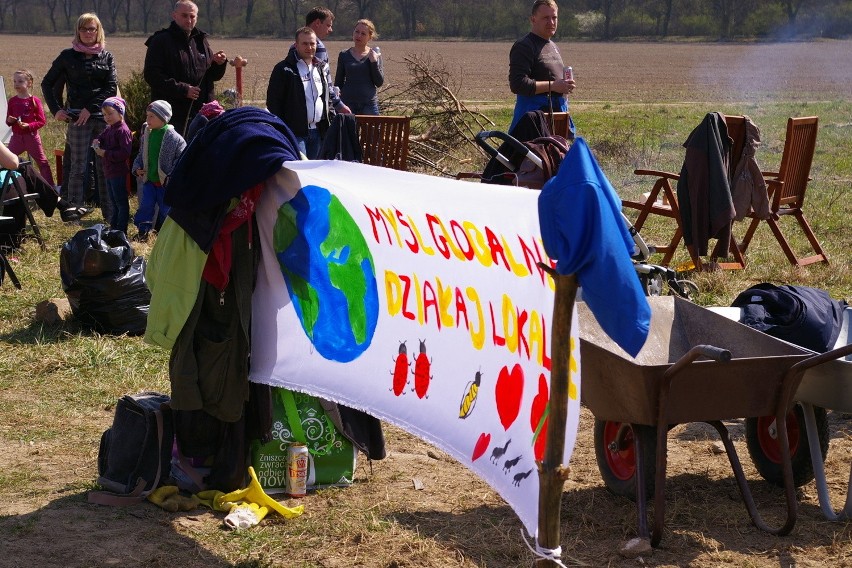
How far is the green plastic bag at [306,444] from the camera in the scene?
4.67m

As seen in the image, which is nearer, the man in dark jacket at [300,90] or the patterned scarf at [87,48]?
the man in dark jacket at [300,90]

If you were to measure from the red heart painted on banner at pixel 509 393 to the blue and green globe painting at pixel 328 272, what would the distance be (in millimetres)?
750

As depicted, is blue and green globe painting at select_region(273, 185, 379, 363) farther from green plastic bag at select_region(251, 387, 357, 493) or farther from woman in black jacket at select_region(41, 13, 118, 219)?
woman in black jacket at select_region(41, 13, 118, 219)

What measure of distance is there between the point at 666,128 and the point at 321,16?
1240 centimetres

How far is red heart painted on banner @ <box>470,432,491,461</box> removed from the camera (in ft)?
10.7

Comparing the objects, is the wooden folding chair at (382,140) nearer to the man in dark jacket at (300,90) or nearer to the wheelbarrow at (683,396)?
the man in dark jacket at (300,90)

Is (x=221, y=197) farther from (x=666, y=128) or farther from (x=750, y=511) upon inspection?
(x=666, y=128)

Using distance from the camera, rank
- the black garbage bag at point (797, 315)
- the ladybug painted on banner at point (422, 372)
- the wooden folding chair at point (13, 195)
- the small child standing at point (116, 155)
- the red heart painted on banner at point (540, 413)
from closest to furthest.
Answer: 1. the red heart painted on banner at point (540, 413)
2. the ladybug painted on banner at point (422, 372)
3. the black garbage bag at point (797, 315)
4. the wooden folding chair at point (13, 195)
5. the small child standing at point (116, 155)

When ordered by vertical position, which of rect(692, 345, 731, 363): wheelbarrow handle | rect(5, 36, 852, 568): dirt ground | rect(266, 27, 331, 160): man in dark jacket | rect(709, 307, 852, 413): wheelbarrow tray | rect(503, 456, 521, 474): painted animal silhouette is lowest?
rect(5, 36, 852, 568): dirt ground

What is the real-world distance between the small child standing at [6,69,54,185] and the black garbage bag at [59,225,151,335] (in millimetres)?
4852

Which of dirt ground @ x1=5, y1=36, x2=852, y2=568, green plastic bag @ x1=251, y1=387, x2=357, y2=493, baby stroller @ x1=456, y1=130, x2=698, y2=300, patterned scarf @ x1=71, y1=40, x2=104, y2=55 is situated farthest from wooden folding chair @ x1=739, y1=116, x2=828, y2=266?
patterned scarf @ x1=71, y1=40, x2=104, y2=55

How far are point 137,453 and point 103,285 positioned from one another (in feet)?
8.95

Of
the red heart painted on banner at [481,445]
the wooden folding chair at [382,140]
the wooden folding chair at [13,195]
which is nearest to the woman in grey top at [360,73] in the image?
the wooden folding chair at [382,140]

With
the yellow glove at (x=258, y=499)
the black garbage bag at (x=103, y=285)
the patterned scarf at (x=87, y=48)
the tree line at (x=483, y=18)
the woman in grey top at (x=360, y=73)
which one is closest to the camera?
the yellow glove at (x=258, y=499)
